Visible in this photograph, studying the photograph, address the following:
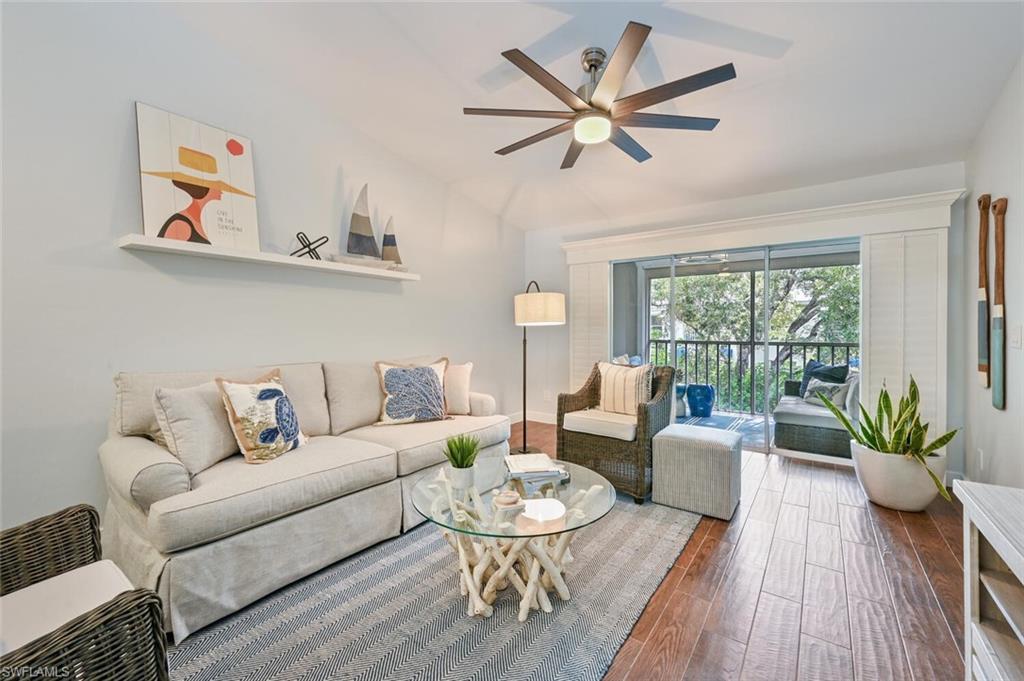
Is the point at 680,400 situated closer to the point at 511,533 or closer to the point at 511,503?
the point at 511,503

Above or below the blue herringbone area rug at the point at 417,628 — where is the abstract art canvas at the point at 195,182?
above

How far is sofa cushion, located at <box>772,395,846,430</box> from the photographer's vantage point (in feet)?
11.4

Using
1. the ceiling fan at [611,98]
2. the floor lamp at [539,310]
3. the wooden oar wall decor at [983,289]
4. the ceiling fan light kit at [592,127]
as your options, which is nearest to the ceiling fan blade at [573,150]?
the ceiling fan at [611,98]

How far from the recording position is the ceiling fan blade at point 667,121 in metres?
2.18

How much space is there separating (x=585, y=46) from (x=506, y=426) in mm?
2420

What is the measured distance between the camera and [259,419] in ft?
7.15

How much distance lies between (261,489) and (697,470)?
2.32 metres

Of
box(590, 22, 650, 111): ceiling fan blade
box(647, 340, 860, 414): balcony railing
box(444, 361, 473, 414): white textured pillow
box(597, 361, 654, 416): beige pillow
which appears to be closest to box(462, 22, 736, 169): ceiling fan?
box(590, 22, 650, 111): ceiling fan blade

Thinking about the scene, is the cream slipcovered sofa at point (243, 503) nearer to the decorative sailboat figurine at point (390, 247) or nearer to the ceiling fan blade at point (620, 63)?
the decorative sailboat figurine at point (390, 247)

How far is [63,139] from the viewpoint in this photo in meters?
2.06

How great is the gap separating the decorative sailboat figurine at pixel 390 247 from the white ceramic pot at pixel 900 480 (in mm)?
3484

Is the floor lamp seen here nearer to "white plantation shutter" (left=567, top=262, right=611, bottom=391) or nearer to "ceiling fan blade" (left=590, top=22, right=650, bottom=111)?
"white plantation shutter" (left=567, top=262, right=611, bottom=391)

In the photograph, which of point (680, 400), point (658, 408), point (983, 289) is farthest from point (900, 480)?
point (680, 400)
